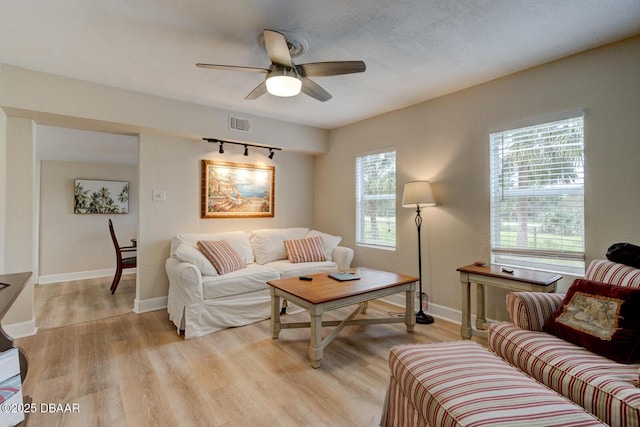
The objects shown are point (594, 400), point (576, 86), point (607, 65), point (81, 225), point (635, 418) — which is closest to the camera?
point (635, 418)

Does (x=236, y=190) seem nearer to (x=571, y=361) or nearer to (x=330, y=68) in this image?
(x=330, y=68)

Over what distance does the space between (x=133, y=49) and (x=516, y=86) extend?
3371mm

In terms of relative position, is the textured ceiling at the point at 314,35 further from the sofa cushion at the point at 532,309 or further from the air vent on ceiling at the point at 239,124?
the sofa cushion at the point at 532,309

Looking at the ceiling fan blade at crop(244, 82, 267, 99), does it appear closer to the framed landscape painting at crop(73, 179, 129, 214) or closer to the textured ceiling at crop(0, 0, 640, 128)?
the textured ceiling at crop(0, 0, 640, 128)

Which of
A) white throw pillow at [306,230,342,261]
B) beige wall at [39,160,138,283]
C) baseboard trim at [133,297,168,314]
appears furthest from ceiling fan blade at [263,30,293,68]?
beige wall at [39,160,138,283]

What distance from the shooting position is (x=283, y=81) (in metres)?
2.04

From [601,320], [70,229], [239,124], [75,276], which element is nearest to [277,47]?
[239,124]

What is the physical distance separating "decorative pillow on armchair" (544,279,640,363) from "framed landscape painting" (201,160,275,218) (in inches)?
141

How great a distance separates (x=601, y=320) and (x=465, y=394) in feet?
3.49

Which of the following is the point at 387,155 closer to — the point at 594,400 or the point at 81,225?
the point at 594,400

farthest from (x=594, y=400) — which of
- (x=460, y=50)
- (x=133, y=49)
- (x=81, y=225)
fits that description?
(x=81, y=225)

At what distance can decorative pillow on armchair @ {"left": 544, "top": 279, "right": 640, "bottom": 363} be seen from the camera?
1509 mm

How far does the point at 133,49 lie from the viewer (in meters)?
2.32

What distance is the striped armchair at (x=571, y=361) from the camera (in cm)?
122
